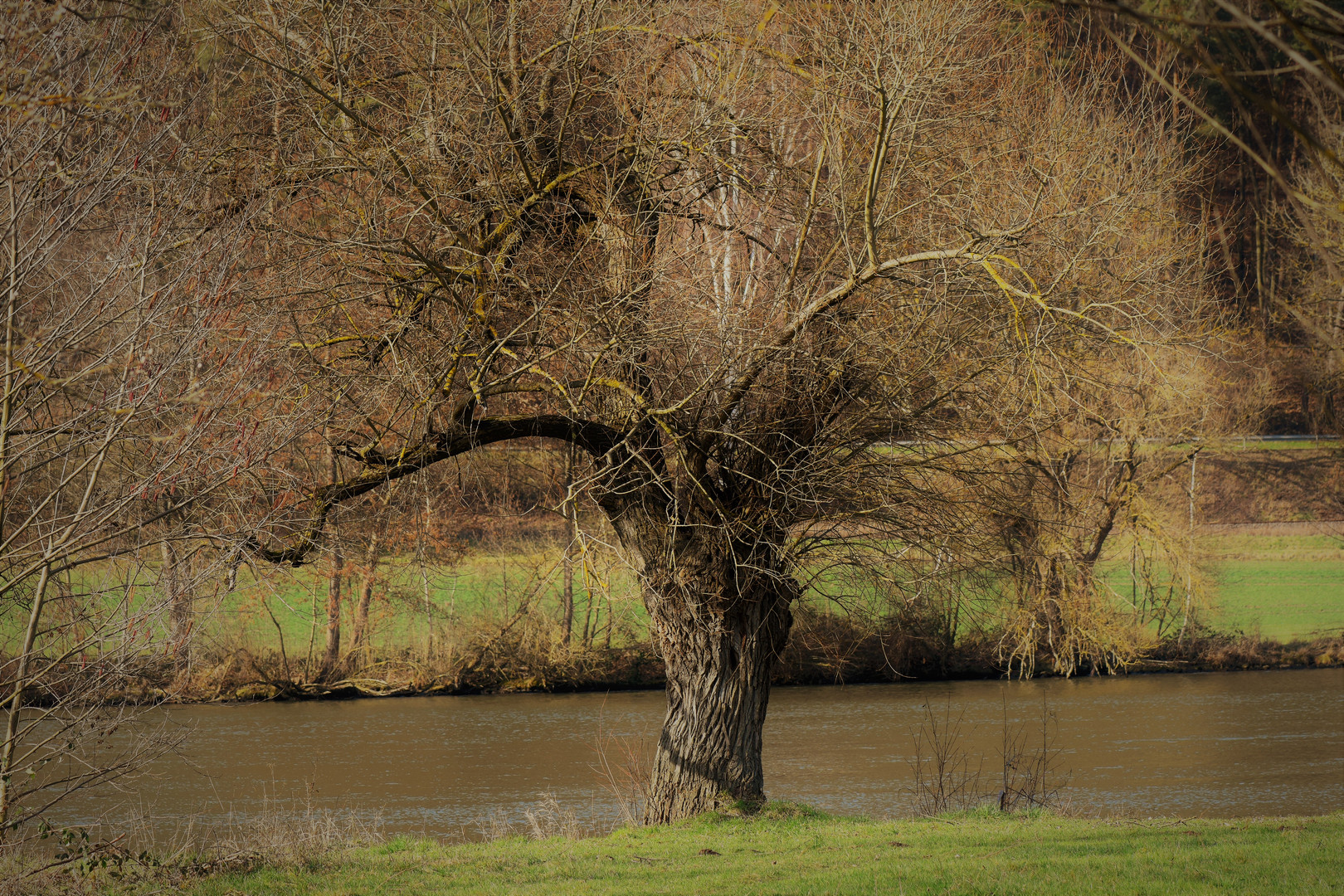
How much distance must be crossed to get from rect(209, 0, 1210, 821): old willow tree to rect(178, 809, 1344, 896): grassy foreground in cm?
145

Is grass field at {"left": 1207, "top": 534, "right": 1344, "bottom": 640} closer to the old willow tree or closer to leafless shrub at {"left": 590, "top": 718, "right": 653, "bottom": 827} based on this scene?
leafless shrub at {"left": 590, "top": 718, "right": 653, "bottom": 827}

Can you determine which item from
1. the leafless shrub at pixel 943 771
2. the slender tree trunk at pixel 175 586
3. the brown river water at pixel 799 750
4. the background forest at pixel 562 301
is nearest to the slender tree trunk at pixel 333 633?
the brown river water at pixel 799 750

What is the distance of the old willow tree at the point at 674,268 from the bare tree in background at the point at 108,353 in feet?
3.25

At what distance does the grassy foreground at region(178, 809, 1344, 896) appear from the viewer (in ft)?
22.9

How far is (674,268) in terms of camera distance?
8.88 metres

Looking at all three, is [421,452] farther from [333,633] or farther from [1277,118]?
[333,633]

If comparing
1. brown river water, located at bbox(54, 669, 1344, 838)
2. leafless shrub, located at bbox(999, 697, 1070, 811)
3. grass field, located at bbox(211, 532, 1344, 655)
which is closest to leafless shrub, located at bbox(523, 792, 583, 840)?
brown river water, located at bbox(54, 669, 1344, 838)

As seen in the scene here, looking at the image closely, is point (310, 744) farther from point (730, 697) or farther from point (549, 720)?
point (730, 697)

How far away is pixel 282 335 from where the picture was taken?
9008mm

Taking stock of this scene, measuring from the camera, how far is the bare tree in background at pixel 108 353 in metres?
5.83

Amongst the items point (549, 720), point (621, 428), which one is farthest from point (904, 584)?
point (549, 720)

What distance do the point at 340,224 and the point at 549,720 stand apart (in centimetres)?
1233

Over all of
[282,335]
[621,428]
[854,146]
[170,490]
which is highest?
[854,146]

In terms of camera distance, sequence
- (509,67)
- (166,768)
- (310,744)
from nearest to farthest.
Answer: (509,67) → (166,768) → (310,744)
